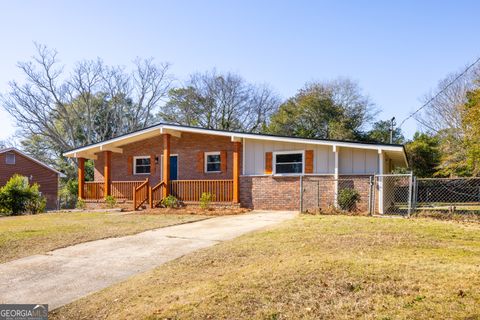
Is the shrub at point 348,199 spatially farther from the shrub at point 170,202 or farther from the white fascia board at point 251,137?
the shrub at point 170,202

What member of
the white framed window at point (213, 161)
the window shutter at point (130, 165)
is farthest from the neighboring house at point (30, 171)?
the white framed window at point (213, 161)

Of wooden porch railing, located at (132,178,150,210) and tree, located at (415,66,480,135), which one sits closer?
wooden porch railing, located at (132,178,150,210)

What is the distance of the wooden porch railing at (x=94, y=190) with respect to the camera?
19.0 m

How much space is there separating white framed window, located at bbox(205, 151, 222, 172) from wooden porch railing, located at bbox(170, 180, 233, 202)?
3.90 ft

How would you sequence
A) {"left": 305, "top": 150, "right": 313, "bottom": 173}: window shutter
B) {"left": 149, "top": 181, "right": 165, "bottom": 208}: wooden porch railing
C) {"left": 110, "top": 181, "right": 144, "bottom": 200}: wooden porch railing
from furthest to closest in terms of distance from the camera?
{"left": 110, "top": 181, "right": 144, "bottom": 200}: wooden porch railing → {"left": 149, "top": 181, "right": 165, "bottom": 208}: wooden porch railing → {"left": 305, "top": 150, "right": 313, "bottom": 173}: window shutter

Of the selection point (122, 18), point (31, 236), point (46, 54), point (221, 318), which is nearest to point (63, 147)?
point (46, 54)

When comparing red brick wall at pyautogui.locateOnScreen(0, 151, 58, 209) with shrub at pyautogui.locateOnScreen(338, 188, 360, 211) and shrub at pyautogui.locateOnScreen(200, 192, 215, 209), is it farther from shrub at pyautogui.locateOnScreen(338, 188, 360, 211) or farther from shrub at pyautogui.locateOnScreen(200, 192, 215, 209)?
shrub at pyautogui.locateOnScreen(338, 188, 360, 211)

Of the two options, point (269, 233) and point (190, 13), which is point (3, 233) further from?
point (190, 13)

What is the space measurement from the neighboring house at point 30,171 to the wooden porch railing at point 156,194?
16.7 metres

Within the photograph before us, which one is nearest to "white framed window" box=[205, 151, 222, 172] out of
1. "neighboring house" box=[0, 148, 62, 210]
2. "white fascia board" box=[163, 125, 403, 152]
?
"white fascia board" box=[163, 125, 403, 152]

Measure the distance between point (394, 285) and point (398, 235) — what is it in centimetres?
346

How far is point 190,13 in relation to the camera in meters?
14.0

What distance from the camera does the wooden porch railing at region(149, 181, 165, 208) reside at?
54.2 feet

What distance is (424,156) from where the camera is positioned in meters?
28.0
